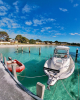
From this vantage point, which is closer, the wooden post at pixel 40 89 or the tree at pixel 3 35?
the wooden post at pixel 40 89

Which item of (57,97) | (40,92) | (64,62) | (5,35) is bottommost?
(57,97)

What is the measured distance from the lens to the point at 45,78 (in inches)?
277

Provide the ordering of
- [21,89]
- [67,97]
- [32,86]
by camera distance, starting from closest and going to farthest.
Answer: [21,89] < [67,97] < [32,86]

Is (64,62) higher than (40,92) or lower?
higher

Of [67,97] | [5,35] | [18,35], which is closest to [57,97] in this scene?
[67,97]

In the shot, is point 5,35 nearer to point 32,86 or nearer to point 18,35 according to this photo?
point 18,35

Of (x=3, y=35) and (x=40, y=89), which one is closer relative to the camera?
(x=40, y=89)

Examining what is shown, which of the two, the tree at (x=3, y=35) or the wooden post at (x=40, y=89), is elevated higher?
the tree at (x=3, y=35)

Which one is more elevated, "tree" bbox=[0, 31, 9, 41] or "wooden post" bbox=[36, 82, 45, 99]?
"tree" bbox=[0, 31, 9, 41]

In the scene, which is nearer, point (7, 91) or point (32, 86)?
point (7, 91)

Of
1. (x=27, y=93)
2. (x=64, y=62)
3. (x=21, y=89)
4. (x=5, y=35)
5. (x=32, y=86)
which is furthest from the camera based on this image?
(x=5, y=35)

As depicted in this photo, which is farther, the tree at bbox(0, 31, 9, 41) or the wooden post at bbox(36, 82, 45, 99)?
the tree at bbox(0, 31, 9, 41)

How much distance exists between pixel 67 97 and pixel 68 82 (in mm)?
2092

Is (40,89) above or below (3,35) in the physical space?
below
